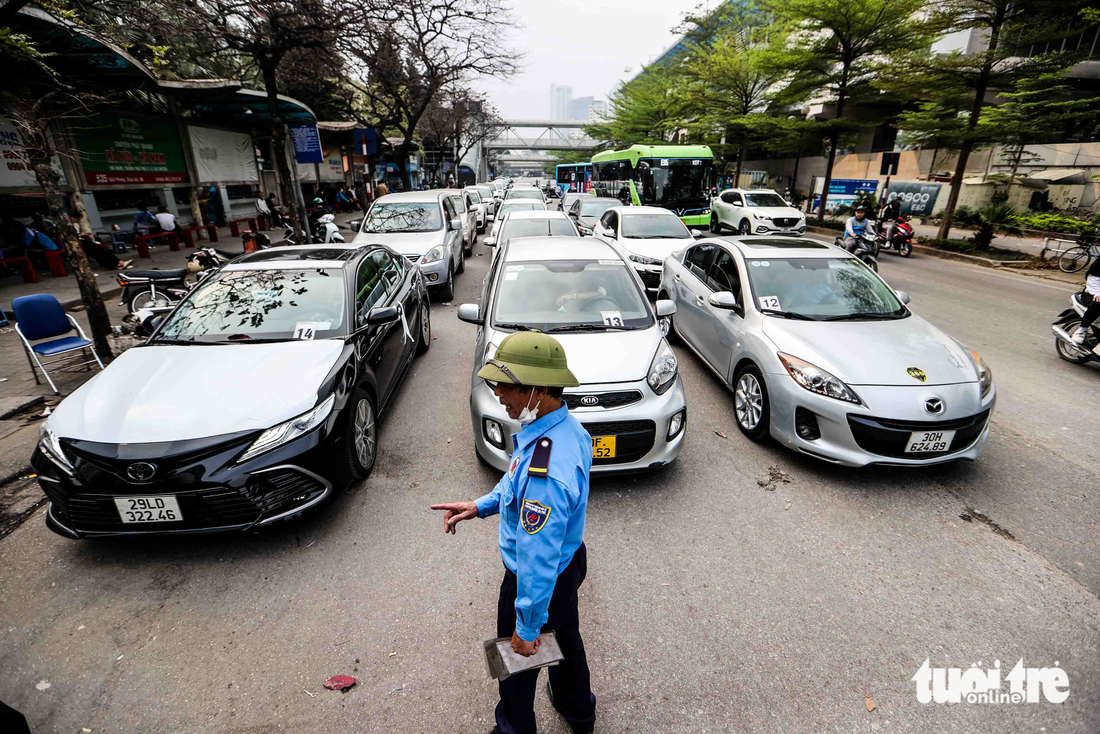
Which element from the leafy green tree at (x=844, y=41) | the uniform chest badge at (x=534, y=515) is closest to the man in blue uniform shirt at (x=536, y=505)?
the uniform chest badge at (x=534, y=515)

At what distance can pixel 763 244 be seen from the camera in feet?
19.0

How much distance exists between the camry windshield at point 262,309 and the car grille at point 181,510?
144 cm

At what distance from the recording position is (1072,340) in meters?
6.36

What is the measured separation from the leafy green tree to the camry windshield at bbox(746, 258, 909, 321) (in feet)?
46.1

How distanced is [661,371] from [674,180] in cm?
1690

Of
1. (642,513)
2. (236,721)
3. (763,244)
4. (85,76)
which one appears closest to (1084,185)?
(763,244)

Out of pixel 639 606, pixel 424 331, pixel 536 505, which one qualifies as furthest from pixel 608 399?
pixel 424 331

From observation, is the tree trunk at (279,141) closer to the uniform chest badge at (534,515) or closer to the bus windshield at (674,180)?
the bus windshield at (674,180)

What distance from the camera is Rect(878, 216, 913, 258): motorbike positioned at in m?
14.6

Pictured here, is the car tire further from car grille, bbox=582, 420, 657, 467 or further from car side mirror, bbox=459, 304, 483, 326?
car grille, bbox=582, 420, 657, 467

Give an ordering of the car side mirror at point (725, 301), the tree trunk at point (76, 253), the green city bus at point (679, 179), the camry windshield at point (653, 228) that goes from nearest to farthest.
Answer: the car side mirror at point (725, 301), the tree trunk at point (76, 253), the camry windshield at point (653, 228), the green city bus at point (679, 179)

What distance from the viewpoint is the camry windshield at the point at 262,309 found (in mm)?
4102

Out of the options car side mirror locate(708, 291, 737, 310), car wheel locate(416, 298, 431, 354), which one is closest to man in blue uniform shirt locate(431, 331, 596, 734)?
car side mirror locate(708, 291, 737, 310)

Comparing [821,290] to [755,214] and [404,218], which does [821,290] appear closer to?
[404,218]
